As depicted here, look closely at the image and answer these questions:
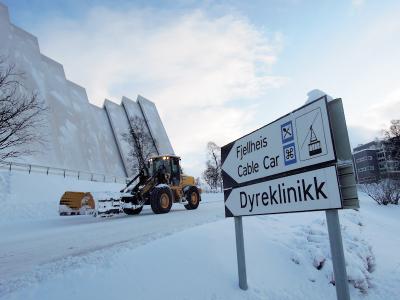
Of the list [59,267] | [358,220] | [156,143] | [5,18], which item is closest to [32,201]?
[59,267]

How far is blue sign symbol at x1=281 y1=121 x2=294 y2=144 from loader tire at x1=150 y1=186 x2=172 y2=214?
427 inches

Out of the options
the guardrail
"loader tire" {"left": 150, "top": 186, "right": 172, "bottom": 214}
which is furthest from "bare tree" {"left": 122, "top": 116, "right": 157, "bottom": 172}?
"loader tire" {"left": 150, "top": 186, "right": 172, "bottom": 214}

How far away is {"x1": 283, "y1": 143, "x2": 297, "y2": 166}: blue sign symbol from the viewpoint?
122 inches

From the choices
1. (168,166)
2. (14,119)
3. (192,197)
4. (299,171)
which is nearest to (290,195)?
(299,171)

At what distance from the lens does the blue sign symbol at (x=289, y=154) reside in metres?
3.11

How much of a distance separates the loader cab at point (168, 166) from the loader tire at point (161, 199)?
4.07ft

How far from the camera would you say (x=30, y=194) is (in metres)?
19.3

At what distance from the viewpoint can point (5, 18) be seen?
29938 millimetres

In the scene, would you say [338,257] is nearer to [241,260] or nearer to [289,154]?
[289,154]

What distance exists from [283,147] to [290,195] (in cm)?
51

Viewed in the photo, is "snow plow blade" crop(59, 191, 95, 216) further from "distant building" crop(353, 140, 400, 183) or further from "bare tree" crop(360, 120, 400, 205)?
→ "distant building" crop(353, 140, 400, 183)

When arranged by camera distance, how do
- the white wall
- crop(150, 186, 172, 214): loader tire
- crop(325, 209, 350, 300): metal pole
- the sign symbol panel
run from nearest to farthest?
crop(325, 209, 350, 300): metal pole → the sign symbol panel → crop(150, 186, 172, 214): loader tire → the white wall

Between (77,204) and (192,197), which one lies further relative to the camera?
(192,197)

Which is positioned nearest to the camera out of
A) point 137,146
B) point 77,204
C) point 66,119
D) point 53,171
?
point 77,204
